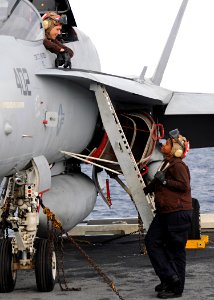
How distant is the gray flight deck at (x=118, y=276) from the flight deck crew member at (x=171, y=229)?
0.73ft

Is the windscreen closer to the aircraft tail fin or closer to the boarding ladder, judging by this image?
the boarding ladder

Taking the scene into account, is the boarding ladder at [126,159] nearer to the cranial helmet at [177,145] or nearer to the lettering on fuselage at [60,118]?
the lettering on fuselage at [60,118]

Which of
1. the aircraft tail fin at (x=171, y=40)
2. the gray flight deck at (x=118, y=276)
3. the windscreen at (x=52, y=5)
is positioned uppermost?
the windscreen at (x=52, y=5)

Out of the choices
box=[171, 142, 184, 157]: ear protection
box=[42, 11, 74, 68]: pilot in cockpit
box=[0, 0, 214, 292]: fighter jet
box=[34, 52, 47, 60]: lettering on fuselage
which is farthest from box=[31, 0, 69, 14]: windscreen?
box=[171, 142, 184, 157]: ear protection

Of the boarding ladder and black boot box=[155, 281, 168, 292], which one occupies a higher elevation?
the boarding ladder

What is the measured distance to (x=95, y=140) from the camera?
12.1 m

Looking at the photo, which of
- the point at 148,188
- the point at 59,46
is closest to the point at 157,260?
the point at 148,188

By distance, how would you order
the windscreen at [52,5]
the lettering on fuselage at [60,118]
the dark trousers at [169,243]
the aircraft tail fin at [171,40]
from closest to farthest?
the dark trousers at [169,243], the lettering on fuselage at [60,118], the windscreen at [52,5], the aircraft tail fin at [171,40]

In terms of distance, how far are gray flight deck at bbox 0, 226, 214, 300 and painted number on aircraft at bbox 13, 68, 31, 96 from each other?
6.99 ft

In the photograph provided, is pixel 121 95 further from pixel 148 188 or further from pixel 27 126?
pixel 27 126

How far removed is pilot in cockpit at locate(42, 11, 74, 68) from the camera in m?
10.3

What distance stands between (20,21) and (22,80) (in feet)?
3.12

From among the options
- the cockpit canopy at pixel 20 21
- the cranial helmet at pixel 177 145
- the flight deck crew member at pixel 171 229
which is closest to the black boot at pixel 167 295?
the flight deck crew member at pixel 171 229

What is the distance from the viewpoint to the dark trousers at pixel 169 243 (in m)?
9.45
